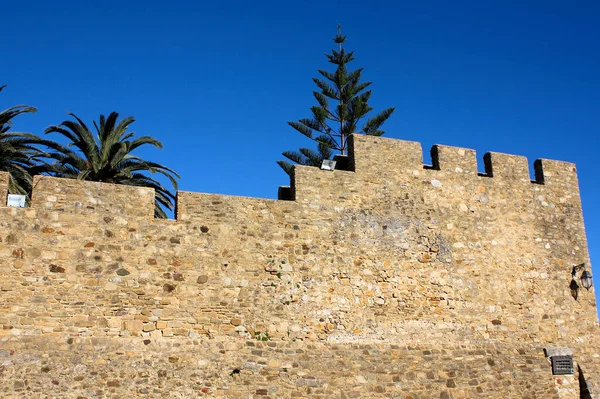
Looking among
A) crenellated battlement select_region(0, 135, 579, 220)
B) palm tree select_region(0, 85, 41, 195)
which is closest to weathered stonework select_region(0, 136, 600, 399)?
crenellated battlement select_region(0, 135, 579, 220)

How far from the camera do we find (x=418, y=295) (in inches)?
424

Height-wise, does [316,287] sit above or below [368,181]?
below

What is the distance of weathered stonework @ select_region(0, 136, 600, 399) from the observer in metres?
8.68

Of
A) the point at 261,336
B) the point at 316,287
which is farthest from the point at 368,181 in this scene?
the point at 261,336

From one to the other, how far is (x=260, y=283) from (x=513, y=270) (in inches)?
197

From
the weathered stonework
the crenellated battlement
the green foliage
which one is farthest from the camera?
the green foliage

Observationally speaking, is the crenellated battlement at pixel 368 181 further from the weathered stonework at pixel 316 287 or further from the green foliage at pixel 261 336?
the green foliage at pixel 261 336

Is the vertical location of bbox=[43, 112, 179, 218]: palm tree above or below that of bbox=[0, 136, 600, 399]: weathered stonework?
above

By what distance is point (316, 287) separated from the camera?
10.1 m

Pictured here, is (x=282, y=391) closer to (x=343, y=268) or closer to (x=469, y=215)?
(x=343, y=268)

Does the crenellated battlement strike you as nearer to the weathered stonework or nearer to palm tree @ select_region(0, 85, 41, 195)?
the weathered stonework

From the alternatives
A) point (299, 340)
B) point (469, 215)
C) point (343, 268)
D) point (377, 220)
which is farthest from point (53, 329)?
point (469, 215)

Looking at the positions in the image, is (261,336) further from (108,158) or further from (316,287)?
(108,158)

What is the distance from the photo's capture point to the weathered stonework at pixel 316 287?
8.68 m
